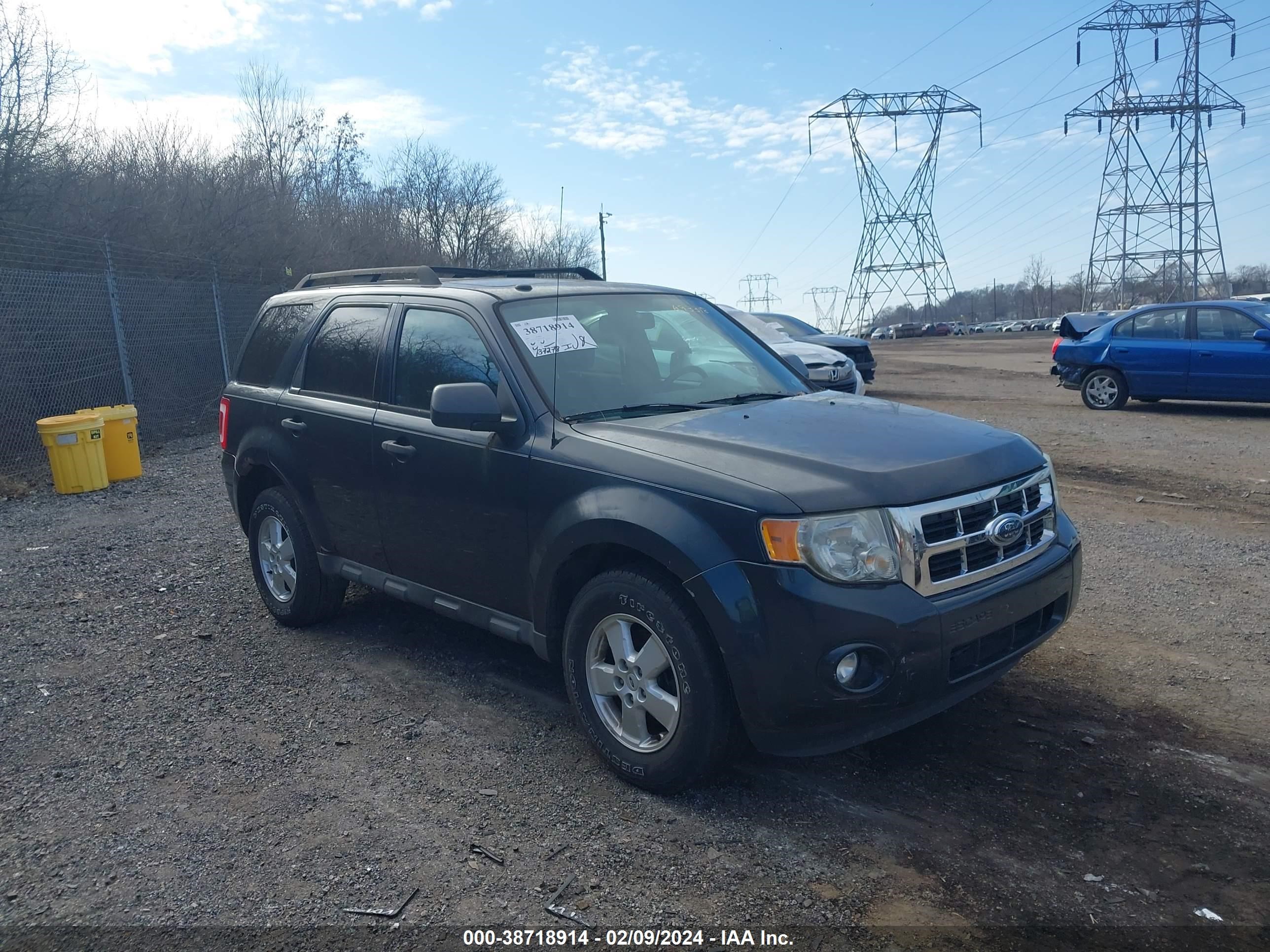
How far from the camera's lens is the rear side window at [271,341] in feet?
18.1

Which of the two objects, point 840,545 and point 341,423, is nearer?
point 840,545

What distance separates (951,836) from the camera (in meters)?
3.22

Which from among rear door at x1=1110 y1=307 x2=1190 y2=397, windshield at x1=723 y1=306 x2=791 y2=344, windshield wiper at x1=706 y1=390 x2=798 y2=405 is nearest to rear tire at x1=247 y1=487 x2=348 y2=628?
windshield wiper at x1=706 y1=390 x2=798 y2=405

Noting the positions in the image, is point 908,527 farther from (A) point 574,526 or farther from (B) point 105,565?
(B) point 105,565

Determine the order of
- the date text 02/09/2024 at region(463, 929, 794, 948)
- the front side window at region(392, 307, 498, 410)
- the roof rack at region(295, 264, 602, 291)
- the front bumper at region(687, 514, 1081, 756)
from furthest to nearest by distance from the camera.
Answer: the roof rack at region(295, 264, 602, 291)
the front side window at region(392, 307, 498, 410)
the front bumper at region(687, 514, 1081, 756)
the date text 02/09/2024 at region(463, 929, 794, 948)

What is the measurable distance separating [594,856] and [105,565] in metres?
5.56

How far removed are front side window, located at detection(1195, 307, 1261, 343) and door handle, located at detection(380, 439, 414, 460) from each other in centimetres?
1249

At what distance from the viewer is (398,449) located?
451 centimetres

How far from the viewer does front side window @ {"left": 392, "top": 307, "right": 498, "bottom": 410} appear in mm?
4273

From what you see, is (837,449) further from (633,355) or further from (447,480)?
(447,480)

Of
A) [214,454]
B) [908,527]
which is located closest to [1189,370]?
[908,527]

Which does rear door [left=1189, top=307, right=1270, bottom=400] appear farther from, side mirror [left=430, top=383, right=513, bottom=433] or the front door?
side mirror [left=430, top=383, right=513, bottom=433]

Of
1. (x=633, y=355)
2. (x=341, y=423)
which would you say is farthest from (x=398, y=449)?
(x=633, y=355)

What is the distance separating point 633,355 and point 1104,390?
12.2 meters
